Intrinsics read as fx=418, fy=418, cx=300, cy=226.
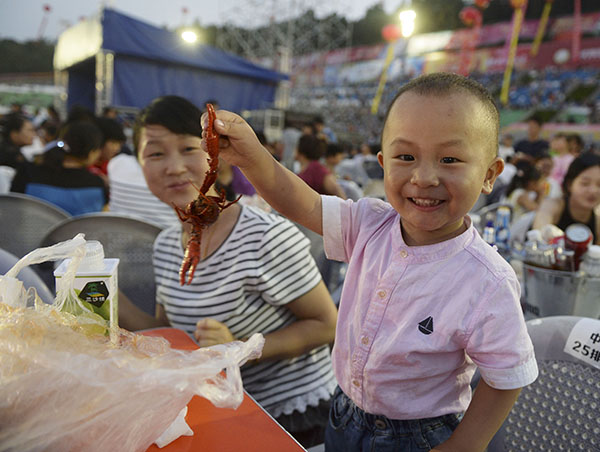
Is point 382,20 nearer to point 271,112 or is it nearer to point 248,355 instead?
point 271,112

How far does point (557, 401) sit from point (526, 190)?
4264 mm

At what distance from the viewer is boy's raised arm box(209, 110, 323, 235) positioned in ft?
3.09

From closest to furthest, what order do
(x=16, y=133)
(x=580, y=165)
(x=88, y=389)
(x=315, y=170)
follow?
1. (x=88, y=389)
2. (x=580, y=165)
3. (x=315, y=170)
4. (x=16, y=133)

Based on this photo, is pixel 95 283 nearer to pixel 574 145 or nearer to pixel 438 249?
pixel 438 249

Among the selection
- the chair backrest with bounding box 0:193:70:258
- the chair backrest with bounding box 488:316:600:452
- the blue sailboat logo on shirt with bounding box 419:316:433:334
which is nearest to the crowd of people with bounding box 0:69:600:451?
the blue sailboat logo on shirt with bounding box 419:316:433:334

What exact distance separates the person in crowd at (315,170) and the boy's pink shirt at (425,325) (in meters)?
3.15

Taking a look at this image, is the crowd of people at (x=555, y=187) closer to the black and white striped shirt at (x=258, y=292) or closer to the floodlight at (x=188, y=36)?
the black and white striped shirt at (x=258, y=292)

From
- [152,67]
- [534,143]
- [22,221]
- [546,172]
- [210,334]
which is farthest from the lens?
[152,67]

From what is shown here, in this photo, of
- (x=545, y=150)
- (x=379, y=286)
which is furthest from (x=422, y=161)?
(x=545, y=150)

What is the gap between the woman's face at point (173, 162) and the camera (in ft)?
4.95

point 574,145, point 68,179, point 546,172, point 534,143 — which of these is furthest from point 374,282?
point 534,143

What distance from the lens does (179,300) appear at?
4.91 ft

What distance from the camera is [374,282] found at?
3.41 feet

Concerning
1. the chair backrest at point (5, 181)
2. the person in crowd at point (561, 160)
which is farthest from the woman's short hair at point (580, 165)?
the chair backrest at point (5, 181)
